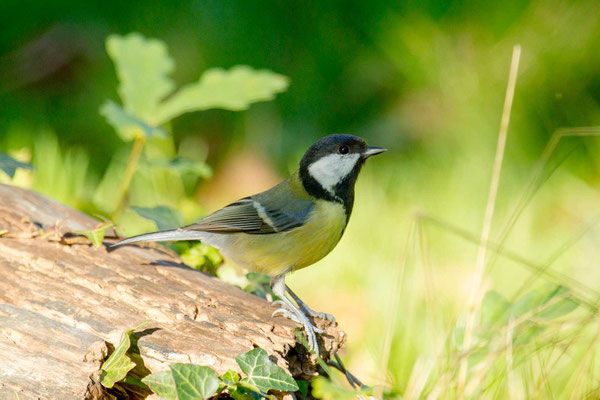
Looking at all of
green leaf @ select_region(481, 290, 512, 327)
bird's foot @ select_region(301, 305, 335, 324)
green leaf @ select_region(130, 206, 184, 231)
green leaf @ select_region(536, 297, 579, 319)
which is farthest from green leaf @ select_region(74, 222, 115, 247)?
green leaf @ select_region(536, 297, 579, 319)

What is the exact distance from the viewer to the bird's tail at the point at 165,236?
202 cm

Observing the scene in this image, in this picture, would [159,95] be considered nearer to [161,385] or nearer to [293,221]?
[293,221]

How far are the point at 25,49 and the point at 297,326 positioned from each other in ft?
10.6

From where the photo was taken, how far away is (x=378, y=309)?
8.46 feet

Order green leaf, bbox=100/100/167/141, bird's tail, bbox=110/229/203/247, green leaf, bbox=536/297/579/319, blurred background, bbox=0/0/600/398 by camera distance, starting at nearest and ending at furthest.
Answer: green leaf, bbox=536/297/579/319 < bird's tail, bbox=110/229/203/247 < green leaf, bbox=100/100/167/141 < blurred background, bbox=0/0/600/398

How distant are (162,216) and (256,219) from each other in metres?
0.31

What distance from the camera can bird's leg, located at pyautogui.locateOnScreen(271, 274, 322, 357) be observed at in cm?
174

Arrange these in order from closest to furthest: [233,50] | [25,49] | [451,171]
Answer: [451,171] → [233,50] → [25,49]

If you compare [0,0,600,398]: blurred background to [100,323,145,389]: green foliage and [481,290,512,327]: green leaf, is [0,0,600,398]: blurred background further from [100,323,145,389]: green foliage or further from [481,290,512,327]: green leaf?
[100,323,145,389]: green foliage

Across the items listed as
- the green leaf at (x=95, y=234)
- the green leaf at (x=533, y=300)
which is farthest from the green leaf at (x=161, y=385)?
the green leaf at (x=533, y=300)

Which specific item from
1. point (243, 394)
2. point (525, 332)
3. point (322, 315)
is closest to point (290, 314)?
point (322, 315)

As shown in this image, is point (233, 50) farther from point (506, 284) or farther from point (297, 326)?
point (297, 326)

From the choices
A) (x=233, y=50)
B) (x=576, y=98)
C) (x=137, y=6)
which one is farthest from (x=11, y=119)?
(x=576, y=98)

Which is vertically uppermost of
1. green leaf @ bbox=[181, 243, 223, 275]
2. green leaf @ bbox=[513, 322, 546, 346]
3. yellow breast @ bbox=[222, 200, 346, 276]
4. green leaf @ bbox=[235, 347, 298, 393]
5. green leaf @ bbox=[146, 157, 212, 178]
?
green leaf @ bbox=[146, 157, 212, 178]
